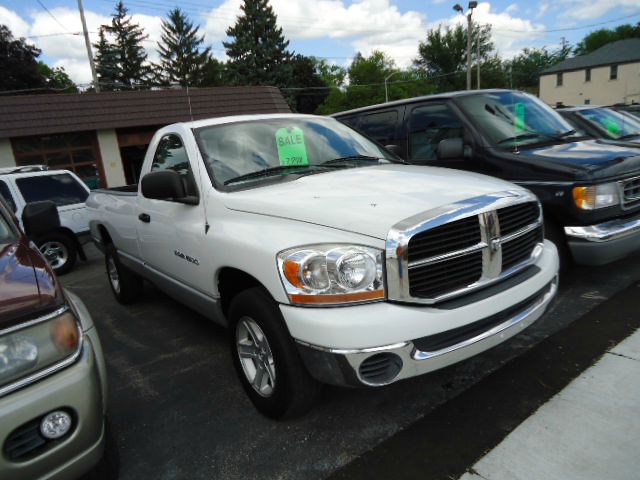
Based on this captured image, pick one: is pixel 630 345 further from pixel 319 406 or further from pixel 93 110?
pixel 93 110

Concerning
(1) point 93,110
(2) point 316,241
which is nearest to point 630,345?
(2) point 316,241

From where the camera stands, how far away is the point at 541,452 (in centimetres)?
217

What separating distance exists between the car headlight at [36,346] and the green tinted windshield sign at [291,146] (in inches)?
71.9

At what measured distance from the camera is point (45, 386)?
1639 millimetres

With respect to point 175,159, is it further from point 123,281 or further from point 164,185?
point 123,281

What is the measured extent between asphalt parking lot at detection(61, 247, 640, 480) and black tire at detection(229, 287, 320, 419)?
0.17m

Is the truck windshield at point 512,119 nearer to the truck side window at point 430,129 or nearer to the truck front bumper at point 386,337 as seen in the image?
the truck side window at point 430,129

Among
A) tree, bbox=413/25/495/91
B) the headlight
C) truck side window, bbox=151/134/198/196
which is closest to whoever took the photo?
truck side window, bbox=151/134/198/196

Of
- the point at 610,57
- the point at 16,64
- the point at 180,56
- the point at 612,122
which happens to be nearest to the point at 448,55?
the point at 610,57

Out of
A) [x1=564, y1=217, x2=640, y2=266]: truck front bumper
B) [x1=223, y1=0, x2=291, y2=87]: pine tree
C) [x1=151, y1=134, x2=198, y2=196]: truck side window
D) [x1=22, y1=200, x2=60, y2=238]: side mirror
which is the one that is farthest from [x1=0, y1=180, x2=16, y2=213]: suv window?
[x1=223, y1=0, x2=291, y2=87]: pine tree

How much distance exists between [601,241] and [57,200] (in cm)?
781

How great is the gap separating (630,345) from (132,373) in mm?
3578

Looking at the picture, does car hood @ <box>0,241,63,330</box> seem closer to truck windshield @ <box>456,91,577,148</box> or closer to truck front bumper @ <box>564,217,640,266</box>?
truck front bumper @ <box>564,217,640,266</box>

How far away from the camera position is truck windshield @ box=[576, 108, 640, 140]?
6.42 meters
